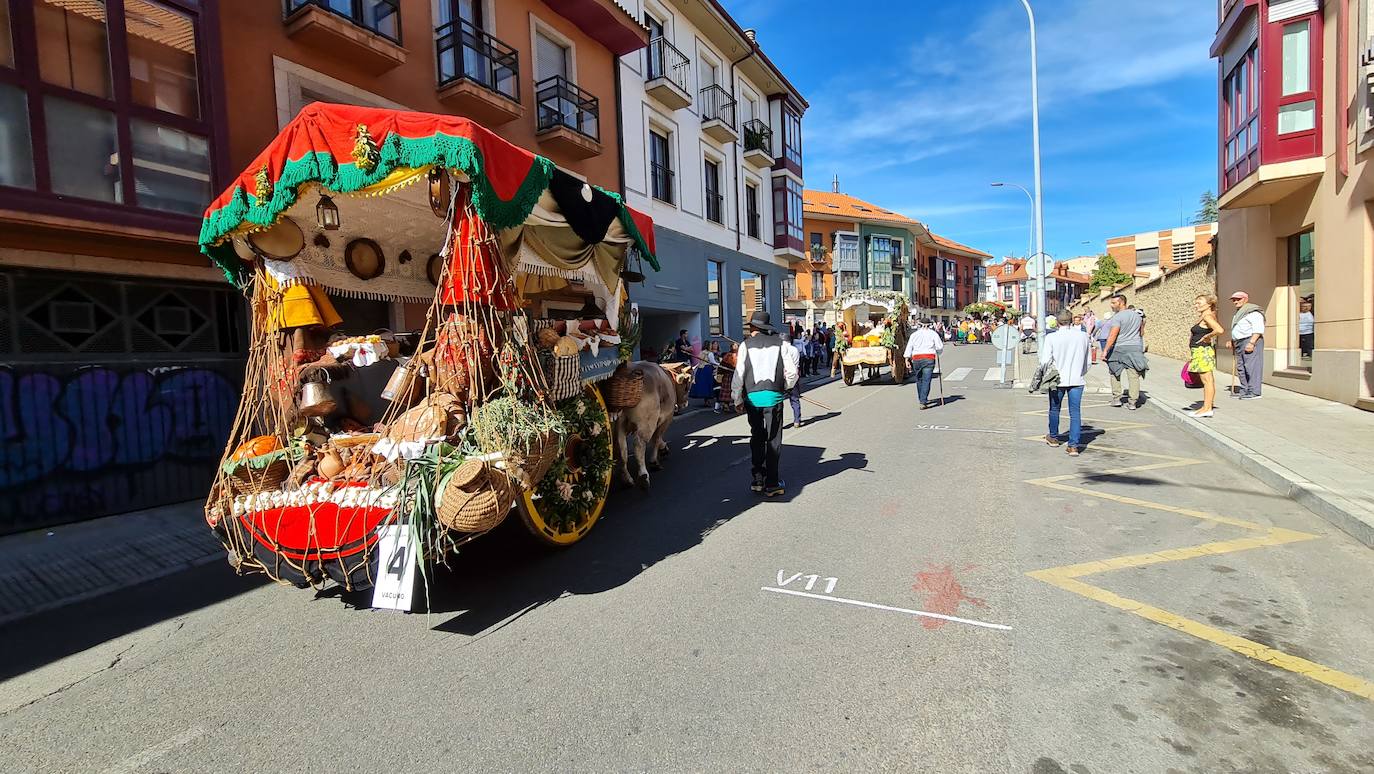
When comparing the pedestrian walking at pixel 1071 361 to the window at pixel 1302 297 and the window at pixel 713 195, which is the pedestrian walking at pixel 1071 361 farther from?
the window at pixel 713 195

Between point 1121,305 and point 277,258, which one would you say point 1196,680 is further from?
point 1121,305

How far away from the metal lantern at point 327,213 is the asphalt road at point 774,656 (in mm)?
2713

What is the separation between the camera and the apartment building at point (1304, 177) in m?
10.1

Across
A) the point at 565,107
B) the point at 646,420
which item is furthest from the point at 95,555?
the point at 565,107

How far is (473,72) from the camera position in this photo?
11.5 metres

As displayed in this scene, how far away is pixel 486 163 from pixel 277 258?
2248 mm

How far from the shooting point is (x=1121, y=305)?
10711mm

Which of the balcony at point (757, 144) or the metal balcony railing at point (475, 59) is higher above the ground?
the balcony at point (757, 144)

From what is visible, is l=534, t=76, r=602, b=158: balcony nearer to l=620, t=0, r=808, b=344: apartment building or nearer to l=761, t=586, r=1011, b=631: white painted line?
l=620, t=0, r=808, b=344: apartment building

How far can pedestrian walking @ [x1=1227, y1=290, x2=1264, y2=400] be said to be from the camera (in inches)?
418

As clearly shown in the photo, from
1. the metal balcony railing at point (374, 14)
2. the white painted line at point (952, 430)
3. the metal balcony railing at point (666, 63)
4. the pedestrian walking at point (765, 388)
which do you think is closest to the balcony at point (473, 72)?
the metal balcony railing at point (374, 14)

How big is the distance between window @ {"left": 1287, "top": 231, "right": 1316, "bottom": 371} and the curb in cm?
602

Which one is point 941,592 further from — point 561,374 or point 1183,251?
point 1183,251

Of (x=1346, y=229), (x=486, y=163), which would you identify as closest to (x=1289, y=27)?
(x=1346, y=229)
